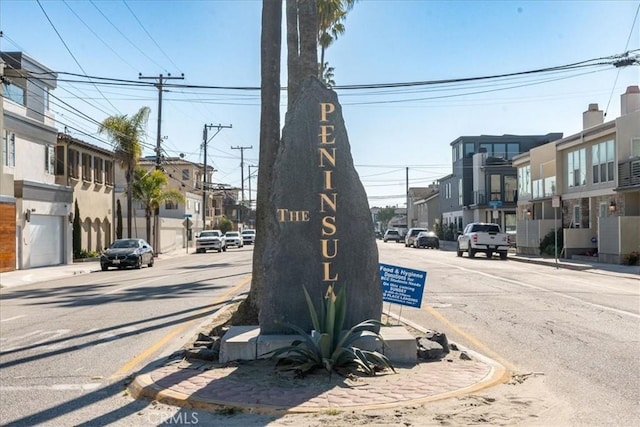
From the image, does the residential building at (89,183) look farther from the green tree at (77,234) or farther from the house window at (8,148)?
the house window at (8,148)

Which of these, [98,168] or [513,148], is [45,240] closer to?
[98,168]

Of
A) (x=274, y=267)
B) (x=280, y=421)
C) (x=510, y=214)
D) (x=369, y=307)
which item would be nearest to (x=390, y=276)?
(x=369, y=307)

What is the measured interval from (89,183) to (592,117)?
3090 cm

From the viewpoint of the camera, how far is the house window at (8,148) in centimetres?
2845

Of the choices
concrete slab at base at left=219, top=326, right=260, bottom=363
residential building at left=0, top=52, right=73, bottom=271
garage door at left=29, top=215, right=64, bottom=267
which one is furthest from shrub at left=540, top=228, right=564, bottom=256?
concrete slab at base at left=219, top=326, right=260, bottom=363

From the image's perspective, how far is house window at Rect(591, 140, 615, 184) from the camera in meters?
31.2

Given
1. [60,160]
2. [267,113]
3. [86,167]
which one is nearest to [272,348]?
[267,113]

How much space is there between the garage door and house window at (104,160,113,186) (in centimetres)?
1011

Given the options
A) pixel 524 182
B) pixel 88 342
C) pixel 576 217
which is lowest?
pixel 88 342

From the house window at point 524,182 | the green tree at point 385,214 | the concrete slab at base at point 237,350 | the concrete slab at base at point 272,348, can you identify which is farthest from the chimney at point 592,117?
the green tree at point 385,214

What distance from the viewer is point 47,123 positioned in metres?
34.1

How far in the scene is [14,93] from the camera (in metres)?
30.7

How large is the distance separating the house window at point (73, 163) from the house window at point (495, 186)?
36265 mm

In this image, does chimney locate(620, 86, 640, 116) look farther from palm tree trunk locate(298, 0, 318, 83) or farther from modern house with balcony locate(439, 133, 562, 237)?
palm tree trunk locate(298, 0, 318, 83)
